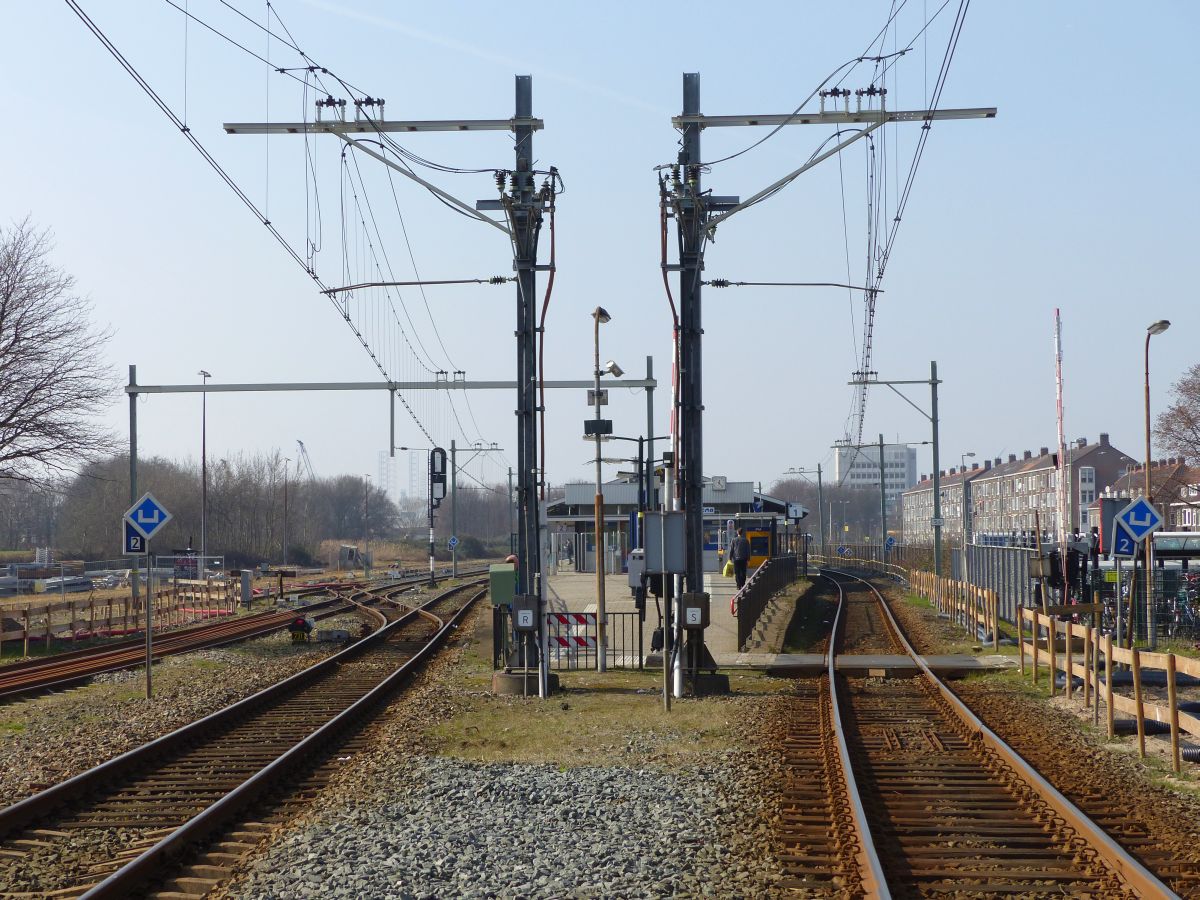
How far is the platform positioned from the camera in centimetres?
1978

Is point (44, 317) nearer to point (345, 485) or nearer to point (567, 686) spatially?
Answer: point (567, 686)

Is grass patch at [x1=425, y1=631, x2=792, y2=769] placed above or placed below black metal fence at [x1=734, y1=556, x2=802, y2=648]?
below

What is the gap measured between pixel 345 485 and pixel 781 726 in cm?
14006

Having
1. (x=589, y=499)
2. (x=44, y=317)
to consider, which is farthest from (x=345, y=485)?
(x=44, y=317)

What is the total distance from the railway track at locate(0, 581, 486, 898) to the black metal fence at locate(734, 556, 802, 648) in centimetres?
779

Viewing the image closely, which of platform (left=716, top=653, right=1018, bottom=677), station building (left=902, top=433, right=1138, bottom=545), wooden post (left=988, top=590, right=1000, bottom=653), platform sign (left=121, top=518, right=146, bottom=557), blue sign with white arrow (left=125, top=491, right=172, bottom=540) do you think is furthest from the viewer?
station building (left=902, top=433, right=1138, bottom=545)

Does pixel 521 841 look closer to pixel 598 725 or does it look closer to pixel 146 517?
pixel 598 725

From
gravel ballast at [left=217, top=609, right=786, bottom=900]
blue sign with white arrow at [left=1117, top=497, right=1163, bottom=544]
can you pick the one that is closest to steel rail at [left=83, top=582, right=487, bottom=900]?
gravel ballast at [left=217, top=609, right=786, bottom=900]

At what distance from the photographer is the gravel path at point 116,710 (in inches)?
475

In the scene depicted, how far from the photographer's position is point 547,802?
33.1ft

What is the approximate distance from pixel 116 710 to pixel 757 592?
46.2 feet

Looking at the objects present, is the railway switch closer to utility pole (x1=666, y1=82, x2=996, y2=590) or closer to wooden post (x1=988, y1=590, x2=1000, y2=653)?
utility pole (x1=666, y1=82, x2=996, y2=590)

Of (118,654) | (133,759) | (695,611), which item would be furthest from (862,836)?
(118,654)

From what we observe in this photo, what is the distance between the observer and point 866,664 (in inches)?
793
